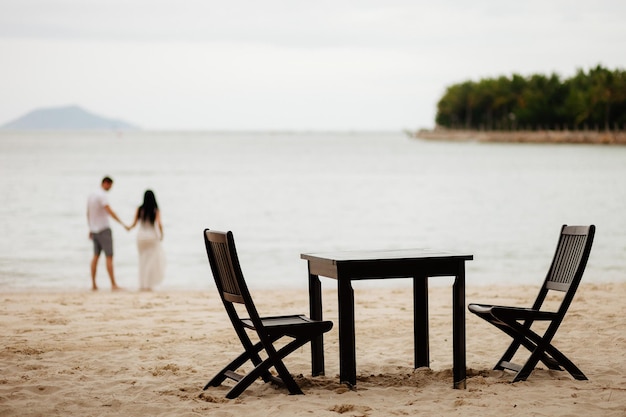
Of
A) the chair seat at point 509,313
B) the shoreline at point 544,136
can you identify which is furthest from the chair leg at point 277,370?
the shoreline at point 544,136

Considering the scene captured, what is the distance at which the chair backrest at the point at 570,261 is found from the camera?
19.7ft

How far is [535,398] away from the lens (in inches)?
225

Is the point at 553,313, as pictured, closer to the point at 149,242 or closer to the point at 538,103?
the point at 149,242

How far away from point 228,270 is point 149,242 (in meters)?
7.45

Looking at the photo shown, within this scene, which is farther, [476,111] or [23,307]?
[476,111]

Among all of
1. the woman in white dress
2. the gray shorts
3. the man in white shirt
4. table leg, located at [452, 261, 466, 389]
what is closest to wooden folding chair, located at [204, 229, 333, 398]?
table leg, located at [452, 261, 466, 389]

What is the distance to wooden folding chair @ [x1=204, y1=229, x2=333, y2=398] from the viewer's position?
18.5 feet

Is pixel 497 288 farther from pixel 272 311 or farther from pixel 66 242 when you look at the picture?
pixel 66 242

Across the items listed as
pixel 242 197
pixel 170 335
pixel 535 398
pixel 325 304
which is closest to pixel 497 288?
pixel 325 304

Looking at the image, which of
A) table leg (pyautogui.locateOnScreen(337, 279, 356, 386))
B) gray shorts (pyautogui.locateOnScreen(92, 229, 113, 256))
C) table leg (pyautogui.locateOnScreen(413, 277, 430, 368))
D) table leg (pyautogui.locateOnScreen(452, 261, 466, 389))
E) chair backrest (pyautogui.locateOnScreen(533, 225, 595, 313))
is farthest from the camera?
gray shorts (pyautogui.locateOnScreen(92, 229, 113, 256))

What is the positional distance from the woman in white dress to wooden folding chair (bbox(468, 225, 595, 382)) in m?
7.45

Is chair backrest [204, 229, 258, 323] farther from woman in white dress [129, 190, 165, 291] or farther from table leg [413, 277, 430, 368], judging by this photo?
woman in white dress [129, 190, 165, 291]

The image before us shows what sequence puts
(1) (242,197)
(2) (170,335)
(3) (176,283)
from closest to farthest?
(2) (170,335), (3) (176,283), (1) (242,197)

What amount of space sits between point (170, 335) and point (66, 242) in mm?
16312
